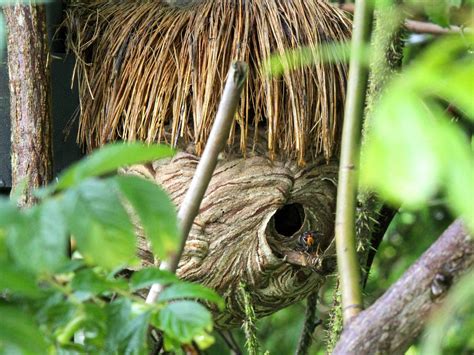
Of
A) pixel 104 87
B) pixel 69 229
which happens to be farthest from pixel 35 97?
pixel 69 229

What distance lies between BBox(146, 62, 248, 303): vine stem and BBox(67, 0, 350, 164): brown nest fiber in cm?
71

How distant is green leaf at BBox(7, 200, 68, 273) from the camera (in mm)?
438

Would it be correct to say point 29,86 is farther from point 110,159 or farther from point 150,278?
point 110,159

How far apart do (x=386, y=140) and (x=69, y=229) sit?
194 millimetres

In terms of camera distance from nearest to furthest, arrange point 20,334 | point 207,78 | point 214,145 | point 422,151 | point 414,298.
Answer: point 422,151, point 20,334, point 414,298, point 214,145, point 207,78

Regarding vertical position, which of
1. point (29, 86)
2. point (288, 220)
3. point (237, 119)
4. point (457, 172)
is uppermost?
point (457, 172)

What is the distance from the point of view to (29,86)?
124 cm

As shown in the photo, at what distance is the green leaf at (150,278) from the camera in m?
0.59

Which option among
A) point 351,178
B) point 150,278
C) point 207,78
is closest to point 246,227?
point 207,78

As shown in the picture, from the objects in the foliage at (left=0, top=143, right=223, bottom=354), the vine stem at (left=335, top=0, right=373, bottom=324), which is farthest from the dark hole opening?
the foliage at (left=0, top=143, right=223, bottom=354)

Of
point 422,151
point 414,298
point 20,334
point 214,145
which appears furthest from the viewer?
point 214,145

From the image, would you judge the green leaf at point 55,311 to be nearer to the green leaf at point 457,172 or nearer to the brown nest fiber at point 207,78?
the green leaf at point 457,172

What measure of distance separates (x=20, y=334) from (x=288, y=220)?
4.04 feet

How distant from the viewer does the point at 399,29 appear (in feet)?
3.31
